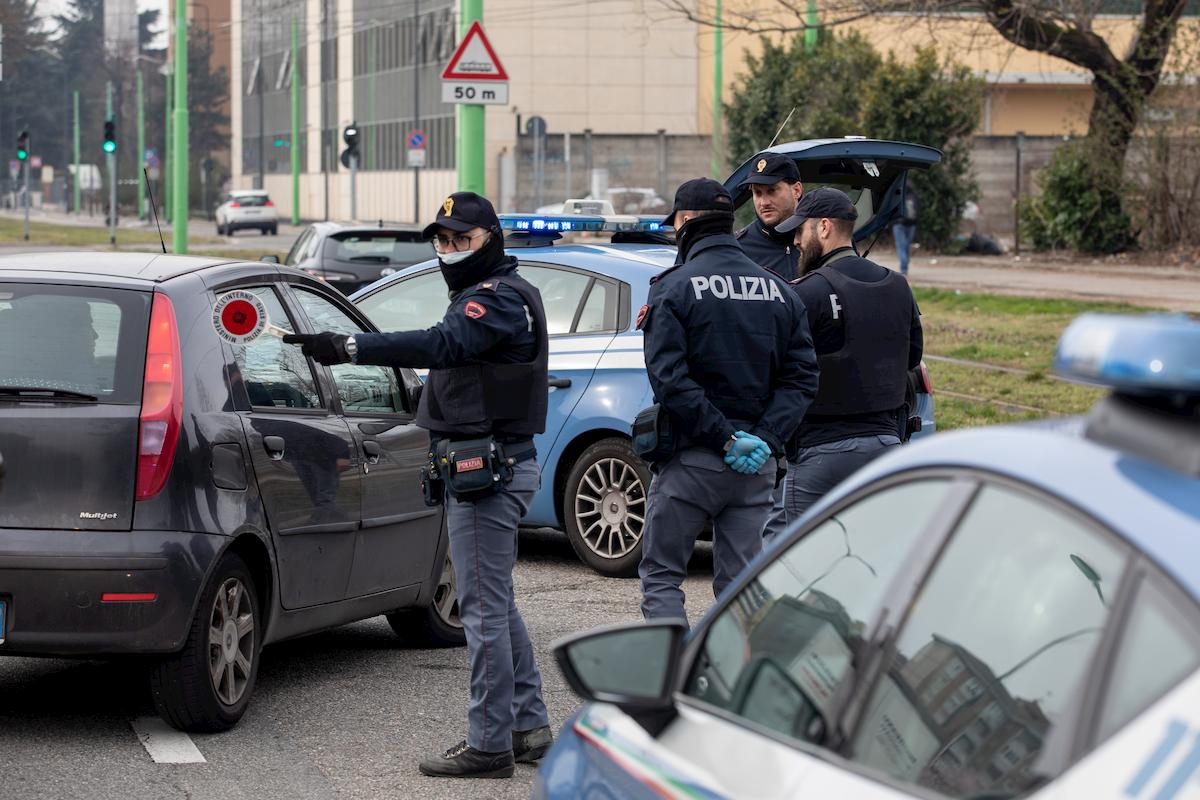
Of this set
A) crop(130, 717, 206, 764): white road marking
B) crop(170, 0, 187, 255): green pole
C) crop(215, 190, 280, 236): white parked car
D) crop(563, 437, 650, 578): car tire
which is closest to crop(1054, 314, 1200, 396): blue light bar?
crop(130, 717, 206, 764): white road marking

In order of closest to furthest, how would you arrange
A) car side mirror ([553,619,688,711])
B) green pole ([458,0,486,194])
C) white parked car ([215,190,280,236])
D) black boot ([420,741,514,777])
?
car side mirror ([553,619,688,711]), black boot ([420,741,514,777]), green pole ([458,0,486,194]), white parked car ([215,190,280,236])

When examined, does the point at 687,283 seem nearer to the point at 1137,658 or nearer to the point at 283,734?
the point at 283,734

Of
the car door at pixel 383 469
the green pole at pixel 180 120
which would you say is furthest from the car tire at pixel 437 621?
the green pole at pixel 180 120

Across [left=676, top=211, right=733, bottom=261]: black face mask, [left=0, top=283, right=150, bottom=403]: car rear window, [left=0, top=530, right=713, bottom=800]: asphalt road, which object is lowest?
[left=0, top=530, right=713, bottom=800]: asphalt road

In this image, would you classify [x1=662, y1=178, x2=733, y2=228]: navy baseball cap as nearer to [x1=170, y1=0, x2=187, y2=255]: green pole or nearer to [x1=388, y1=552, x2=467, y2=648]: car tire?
[x1=388, y1=552, x2=467, y2=648]: car tire

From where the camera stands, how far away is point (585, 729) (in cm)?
302

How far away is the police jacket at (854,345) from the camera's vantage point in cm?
608

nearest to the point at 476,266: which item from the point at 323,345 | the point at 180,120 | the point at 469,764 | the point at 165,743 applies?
the point at 323,345

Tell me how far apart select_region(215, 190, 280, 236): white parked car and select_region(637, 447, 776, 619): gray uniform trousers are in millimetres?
54030

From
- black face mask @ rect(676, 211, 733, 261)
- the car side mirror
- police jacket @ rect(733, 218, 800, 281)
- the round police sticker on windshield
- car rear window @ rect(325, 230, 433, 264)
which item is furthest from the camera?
car rear window @ rect(325, 230, 433, 264)

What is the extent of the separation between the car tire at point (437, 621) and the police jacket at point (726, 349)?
6.14ft

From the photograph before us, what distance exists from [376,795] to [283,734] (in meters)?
0.73

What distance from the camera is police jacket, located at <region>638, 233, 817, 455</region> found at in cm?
551

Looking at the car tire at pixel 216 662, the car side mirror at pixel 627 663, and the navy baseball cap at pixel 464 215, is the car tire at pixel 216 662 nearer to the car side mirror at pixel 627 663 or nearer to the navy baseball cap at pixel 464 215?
the navy baseball cap at pixel 464 215
